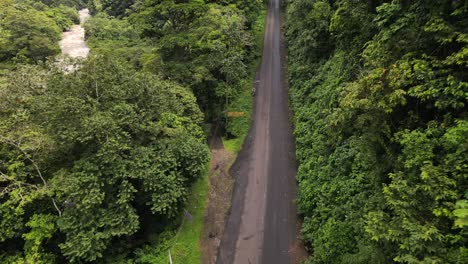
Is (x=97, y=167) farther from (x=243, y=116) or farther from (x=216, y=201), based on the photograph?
(x=243, y=116)

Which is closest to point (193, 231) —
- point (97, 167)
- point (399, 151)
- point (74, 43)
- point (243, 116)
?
point (97, 167)

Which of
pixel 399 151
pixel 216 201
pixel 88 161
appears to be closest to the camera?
pixel 399 151

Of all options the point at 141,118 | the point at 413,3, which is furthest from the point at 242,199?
the point at 413,3

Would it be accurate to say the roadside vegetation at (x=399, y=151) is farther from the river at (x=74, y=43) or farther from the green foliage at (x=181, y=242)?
the river at (x=74, y=43)

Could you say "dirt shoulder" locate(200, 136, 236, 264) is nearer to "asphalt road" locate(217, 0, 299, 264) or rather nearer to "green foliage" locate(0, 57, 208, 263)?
"asphalt road" locate(217, 0, 299, 264)

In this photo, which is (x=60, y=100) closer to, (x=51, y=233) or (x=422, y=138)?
(x=51, y=233)

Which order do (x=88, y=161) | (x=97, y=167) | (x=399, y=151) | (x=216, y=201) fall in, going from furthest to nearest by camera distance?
(x=216, y=201) < (x=88, y=161) < (x=97, y=167) < (x=399, y=151)
